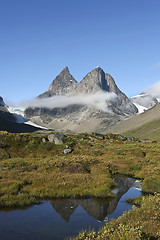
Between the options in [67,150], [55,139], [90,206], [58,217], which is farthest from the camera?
[55,139]

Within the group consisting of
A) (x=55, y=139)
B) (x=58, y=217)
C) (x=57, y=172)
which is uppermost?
(x=55, y=139)

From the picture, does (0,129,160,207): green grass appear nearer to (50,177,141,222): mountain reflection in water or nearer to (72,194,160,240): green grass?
(50,177,141,222): mountain reflection in water

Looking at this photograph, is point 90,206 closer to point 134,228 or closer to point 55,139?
point 134,228

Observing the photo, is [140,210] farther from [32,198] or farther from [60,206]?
[32,198]

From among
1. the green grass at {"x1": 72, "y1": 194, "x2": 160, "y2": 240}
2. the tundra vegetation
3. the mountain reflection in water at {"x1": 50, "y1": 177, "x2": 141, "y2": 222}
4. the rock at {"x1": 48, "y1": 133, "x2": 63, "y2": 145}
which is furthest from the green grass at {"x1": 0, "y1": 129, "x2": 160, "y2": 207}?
the green grass at {"x1": 72, "y1": 194, "x2": 160, "y2": 240}

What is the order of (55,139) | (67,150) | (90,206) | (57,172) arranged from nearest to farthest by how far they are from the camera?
(90,206) → (57,172) → (67,150) → (55,139)

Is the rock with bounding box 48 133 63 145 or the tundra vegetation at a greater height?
the rock with bounding box 48 133 63 145

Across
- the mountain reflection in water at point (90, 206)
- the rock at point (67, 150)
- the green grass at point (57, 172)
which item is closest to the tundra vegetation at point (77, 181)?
the green grass at point (57, 172)

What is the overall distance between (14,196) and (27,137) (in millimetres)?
30810

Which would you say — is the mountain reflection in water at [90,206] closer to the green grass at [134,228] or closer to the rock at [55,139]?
the green grass at [134,228]

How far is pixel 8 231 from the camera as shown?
14.1 meters

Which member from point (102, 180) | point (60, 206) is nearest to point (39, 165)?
point (102, 180)

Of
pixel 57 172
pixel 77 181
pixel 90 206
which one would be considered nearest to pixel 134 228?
pixel 90 206

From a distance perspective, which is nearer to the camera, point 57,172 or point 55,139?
point 57,172
